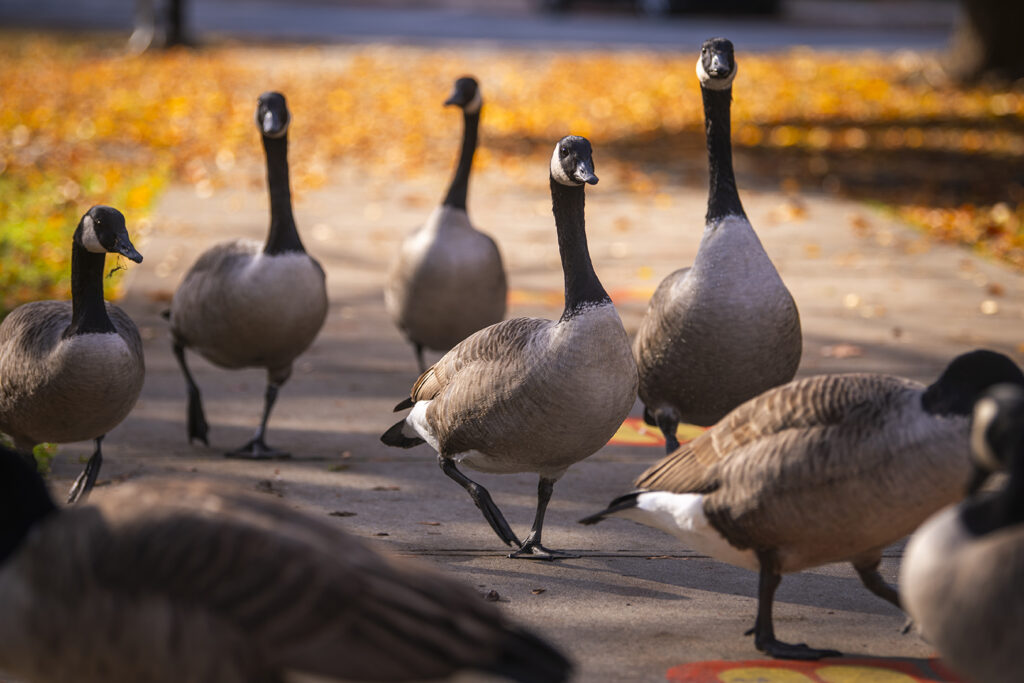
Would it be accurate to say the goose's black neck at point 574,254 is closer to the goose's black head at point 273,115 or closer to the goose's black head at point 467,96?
the goose's black head at point 273,115

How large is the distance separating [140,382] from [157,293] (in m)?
4.15

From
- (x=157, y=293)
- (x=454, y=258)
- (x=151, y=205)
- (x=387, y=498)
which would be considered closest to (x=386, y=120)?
(x=151, y=205)

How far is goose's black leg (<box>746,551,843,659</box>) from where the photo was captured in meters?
4.15

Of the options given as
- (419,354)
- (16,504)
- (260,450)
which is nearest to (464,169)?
(419,354)

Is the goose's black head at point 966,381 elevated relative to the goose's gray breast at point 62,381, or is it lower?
elevated

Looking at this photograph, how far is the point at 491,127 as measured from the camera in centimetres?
1797

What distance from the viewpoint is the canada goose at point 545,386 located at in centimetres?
474

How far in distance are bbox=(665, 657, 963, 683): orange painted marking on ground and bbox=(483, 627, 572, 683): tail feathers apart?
3.42ft

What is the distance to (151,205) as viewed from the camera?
12727mm

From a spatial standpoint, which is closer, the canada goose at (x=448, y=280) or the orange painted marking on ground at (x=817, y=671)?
the orange painted marking on ground at (x=817, y=671)

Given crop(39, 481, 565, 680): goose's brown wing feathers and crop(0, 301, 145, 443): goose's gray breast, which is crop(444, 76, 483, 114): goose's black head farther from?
crop(39, 481, 565, 680): goose's brown wing feathers

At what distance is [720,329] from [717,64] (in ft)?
4.64

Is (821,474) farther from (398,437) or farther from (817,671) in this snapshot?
(398,437)

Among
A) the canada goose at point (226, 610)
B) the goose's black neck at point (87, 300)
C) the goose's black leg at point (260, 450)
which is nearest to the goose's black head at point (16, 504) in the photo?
the canada goose at point (226, 610)
